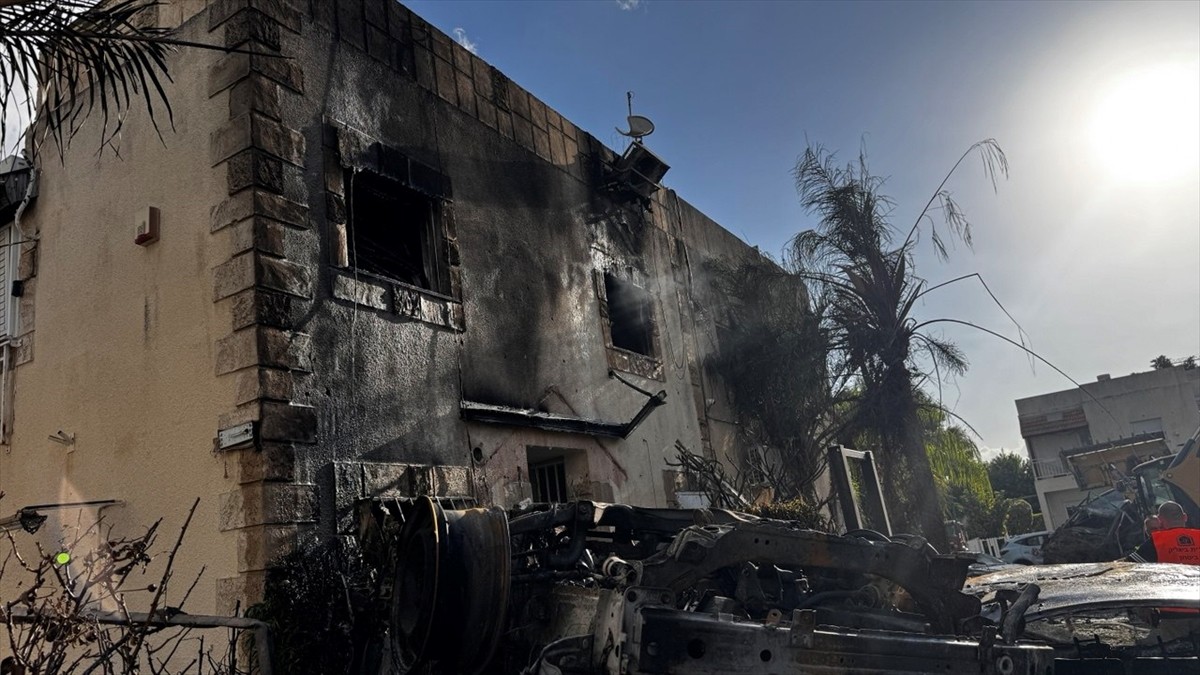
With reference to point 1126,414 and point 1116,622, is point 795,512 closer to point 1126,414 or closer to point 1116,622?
point 1116,622

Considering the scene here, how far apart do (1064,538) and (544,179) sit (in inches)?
447

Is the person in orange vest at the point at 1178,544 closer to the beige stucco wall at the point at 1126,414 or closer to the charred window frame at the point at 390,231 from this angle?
the charred window frame at the point at 390,231

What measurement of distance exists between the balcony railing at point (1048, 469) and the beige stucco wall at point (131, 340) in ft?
108

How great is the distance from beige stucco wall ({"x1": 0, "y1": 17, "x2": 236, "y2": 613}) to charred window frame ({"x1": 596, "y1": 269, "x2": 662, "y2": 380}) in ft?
15.4

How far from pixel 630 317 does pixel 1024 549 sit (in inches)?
572

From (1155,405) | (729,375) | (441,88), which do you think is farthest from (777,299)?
(1155,405)

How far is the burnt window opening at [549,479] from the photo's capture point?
28.5 feet

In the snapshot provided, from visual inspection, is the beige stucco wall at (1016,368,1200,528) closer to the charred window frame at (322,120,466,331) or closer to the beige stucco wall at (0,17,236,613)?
the charred window frame at (322,120,466,331)

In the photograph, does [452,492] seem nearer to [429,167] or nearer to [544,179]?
[429,167]

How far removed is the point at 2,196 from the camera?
7.95 metres

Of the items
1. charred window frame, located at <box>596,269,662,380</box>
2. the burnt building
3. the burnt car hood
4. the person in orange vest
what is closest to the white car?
the person in orange vest

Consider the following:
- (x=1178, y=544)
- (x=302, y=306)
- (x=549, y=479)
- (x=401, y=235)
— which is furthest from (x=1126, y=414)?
(x=302, y=306)

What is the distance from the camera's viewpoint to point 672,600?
357cm

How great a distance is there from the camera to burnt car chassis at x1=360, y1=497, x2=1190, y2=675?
345cm
